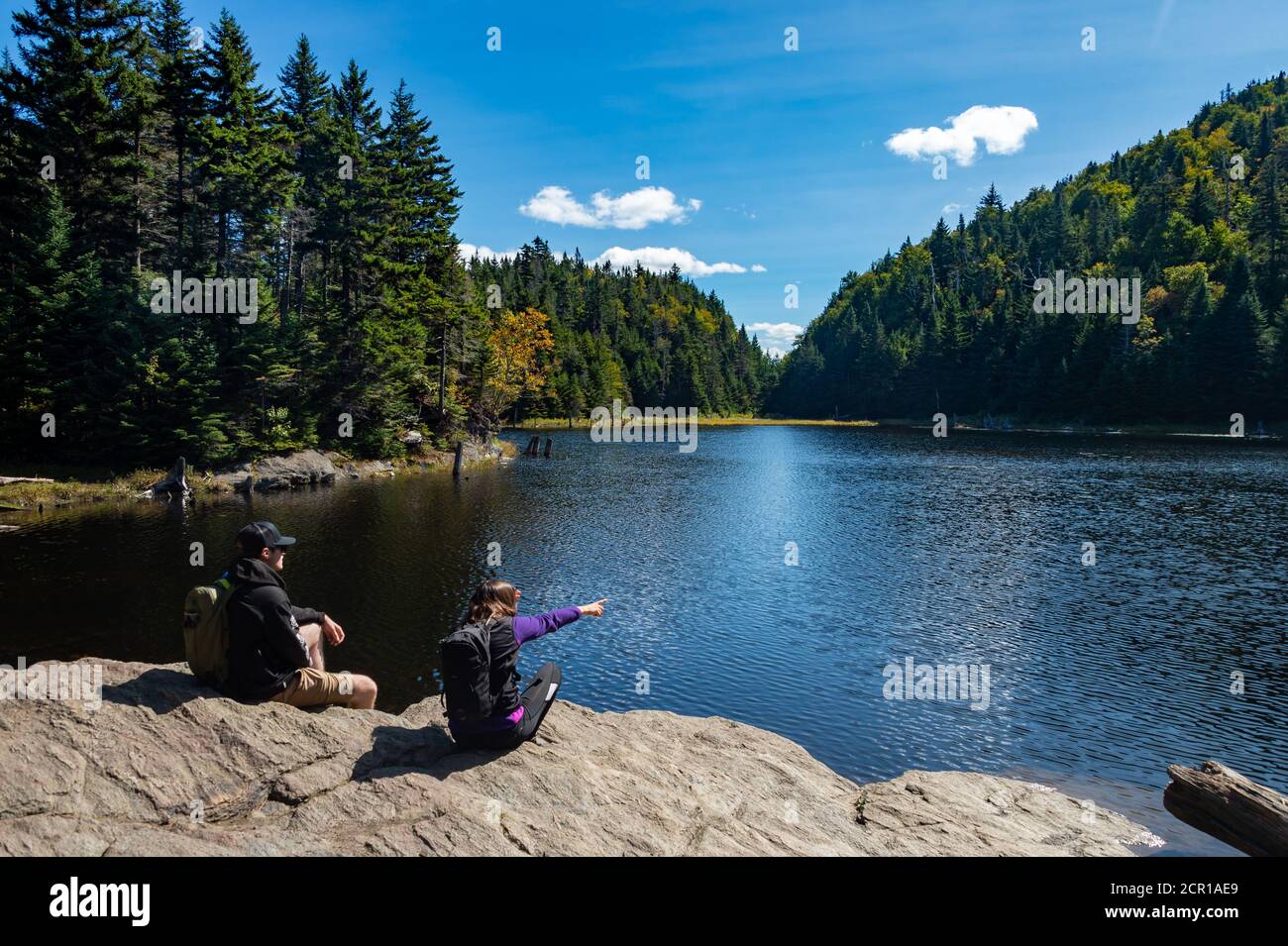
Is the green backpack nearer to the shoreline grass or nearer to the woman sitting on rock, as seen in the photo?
the woman sitting on rock

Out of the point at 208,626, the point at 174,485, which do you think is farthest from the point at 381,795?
the point at 174,485

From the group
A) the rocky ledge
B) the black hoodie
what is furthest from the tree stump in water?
the black hoodie

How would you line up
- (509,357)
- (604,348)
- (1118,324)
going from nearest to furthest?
(509,357) → (1118,324) → (604,348)

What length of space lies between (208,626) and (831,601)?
19.5 metres

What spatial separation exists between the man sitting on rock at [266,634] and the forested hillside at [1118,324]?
399ft

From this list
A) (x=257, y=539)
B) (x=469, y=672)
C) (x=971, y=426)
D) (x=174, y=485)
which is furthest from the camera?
(x=971, y=426)

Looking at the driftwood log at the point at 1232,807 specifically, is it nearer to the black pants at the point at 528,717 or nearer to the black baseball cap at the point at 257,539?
the black pants at the point at 528,717

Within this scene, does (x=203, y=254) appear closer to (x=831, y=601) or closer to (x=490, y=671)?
(x=831, y=601)

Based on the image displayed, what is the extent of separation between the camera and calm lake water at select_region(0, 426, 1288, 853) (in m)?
14.8

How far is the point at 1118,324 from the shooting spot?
11431cm

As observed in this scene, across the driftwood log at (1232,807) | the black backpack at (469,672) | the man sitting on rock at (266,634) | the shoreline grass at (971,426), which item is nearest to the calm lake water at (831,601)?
the driftwood log at (1232,807)

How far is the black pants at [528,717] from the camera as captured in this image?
27.9 feet

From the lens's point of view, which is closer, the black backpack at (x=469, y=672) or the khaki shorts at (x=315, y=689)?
the black backpack at (x=469, y=672)

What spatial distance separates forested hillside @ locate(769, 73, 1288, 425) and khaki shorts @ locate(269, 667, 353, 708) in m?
121
